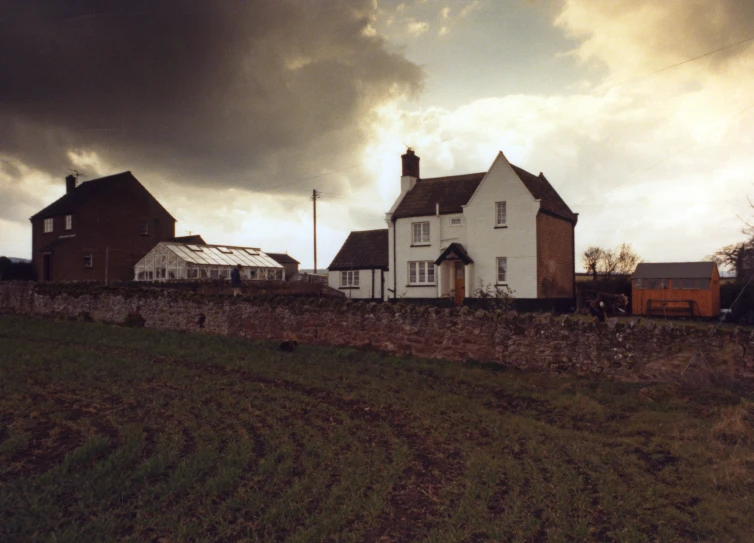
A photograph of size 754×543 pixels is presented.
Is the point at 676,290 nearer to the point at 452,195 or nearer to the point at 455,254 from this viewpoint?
the point at 455,254

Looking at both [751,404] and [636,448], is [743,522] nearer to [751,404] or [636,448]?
[636,448]

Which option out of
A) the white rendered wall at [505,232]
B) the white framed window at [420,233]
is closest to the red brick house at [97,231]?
the white framed window at [420,233]

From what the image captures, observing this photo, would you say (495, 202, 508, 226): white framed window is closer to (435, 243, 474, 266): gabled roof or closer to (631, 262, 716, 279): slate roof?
(435, 243, 474, 266): gabled roof

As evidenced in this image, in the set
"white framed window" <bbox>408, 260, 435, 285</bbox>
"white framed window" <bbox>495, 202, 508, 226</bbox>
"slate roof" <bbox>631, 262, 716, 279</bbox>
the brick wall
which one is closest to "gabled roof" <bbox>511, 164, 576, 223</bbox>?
the brick wall

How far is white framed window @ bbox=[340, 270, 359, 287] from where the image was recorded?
1609 inches

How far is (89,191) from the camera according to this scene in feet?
161

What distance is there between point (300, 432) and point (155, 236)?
4974 cm

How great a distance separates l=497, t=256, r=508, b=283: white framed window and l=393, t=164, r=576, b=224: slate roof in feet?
14.5

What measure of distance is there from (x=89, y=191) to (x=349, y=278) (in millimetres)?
29048

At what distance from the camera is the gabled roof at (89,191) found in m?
47.5

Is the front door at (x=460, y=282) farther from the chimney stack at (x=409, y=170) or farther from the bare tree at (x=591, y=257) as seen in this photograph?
the bare tree at (x=591, y=257)

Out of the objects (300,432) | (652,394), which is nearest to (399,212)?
(652,394)

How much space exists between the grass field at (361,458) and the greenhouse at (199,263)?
99.4 feet

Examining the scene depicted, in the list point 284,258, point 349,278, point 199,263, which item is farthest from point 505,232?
point 284,258
